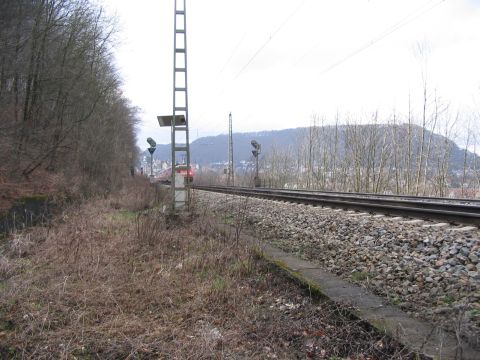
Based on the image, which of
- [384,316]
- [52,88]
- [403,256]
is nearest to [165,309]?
[384,316]

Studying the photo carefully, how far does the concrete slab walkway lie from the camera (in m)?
3.05

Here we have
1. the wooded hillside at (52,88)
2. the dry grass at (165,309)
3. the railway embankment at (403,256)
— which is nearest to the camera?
the dry grass at (165,309)

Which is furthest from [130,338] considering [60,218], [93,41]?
[93,41]

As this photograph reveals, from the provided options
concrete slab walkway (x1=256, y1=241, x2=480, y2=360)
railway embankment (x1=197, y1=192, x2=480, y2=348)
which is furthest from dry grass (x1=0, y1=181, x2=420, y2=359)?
railway embankment (x1=197, y1=192, x2=480, y2=348)

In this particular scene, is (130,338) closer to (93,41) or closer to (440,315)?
(440,315)

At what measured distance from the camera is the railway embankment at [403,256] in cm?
397

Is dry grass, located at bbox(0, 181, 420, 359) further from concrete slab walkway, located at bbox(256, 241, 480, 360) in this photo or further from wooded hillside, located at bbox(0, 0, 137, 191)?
wooded hillside, located at bbox(0, 0, 137, 191)

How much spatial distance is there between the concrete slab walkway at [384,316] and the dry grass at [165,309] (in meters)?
0.13

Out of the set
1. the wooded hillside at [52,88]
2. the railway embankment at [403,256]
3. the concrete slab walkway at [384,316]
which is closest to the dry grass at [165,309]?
the concrete slab walkway at [384,316]

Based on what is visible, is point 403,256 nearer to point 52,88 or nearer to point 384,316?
point 384,316

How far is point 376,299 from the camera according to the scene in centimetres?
434

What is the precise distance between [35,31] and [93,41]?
5.83 metres

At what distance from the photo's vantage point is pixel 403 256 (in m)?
A: 5.84

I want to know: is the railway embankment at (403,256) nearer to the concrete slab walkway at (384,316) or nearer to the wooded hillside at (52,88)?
the concrete slab walkway at (384,316)
